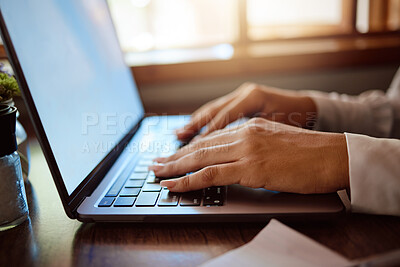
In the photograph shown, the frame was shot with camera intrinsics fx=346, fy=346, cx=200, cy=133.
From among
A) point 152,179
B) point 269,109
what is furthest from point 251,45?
point 152,179

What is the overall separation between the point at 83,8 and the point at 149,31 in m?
0.63

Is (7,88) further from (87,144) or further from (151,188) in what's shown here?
(151,188)

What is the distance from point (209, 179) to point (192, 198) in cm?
4

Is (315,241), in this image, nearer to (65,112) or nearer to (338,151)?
(338,151)

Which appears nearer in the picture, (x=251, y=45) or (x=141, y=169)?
(x=141, y=169)

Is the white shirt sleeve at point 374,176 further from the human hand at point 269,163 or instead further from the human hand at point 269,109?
the human hand at point 269,109

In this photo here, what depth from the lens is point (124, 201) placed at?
0.48 m

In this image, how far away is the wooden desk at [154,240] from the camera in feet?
1.27

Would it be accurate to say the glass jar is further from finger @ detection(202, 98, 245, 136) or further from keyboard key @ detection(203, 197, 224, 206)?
finger @ detection(202, 98, 245, 136)

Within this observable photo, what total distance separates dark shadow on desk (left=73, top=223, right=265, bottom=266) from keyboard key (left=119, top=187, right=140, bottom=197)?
0.17ft

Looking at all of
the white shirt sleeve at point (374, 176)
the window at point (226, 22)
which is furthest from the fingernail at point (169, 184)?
the window at point (226, 22)

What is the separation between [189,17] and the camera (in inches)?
52.7

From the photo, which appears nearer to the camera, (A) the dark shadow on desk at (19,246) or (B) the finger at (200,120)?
(A) the dark shadow on desk at (19,246)

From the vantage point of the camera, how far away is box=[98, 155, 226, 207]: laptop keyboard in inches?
18.3
